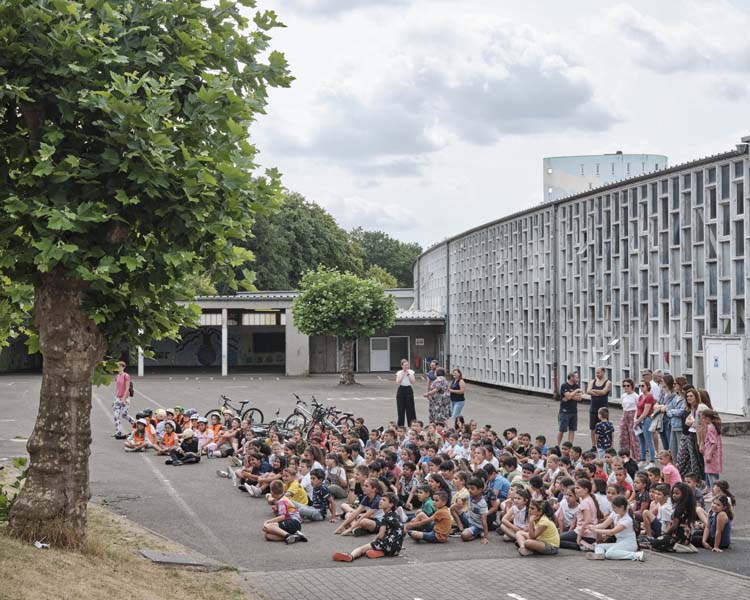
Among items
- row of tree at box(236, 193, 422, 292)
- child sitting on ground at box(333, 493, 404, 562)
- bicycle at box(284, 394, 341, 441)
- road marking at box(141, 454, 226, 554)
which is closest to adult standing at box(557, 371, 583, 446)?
bicycle at box(284, 394, 341, 441)

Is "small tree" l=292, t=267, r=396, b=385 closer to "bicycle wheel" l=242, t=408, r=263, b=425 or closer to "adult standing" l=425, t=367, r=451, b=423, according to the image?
"bicycle wheel" l=242, t=408, r=263, b=425

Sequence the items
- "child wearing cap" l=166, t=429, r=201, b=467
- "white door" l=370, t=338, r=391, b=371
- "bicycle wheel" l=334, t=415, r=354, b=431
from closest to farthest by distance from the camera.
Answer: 1. "child wearing cap" l=166, t=429, r=201, b=467
2. "bicycle wheel" l=334, t=415, r=354, b=431
3. "white door" l=370, t=338, r=391, b=371

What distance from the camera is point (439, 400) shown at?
78.5 feet

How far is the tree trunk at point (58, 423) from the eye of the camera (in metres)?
10.9

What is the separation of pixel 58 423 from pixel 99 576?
Result: 192cm

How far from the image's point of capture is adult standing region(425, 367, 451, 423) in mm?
23734

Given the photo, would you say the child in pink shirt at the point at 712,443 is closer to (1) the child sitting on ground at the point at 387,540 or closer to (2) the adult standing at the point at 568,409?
(2) the adult standing at the point at 568,409

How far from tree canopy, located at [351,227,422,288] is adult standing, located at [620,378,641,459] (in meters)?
98.1

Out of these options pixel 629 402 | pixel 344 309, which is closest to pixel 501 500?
pixel 629 402

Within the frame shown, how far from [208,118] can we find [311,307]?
36.0 meters

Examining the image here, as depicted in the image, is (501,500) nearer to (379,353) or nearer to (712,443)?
(712,443)

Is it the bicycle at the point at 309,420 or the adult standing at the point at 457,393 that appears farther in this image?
the adult standing at the point at 457,393

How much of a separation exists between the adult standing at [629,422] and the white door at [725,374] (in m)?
8.12

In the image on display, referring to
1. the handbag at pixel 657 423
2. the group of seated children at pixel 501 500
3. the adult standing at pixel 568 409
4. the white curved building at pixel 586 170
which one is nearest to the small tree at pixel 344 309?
the white curved building at pixel 586 170
